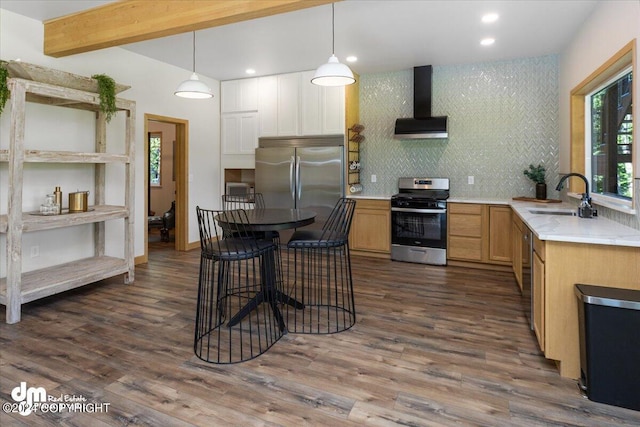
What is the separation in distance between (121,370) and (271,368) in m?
0.87

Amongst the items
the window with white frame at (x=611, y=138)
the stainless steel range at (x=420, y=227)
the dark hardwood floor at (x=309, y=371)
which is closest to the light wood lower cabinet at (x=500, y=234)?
the stainless steel range at (x=420, y=227)

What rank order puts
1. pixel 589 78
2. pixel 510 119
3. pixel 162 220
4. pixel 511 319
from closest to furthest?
pixel 511 319 → pixel 589 78 → pixel 510 119 → pixel 162 220

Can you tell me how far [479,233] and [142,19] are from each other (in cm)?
412

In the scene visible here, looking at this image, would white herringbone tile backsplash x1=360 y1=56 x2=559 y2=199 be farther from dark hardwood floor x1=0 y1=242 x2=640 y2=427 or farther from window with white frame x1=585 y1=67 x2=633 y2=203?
dark hardwood floor x1=0 y1=242 x2=640 y2=427

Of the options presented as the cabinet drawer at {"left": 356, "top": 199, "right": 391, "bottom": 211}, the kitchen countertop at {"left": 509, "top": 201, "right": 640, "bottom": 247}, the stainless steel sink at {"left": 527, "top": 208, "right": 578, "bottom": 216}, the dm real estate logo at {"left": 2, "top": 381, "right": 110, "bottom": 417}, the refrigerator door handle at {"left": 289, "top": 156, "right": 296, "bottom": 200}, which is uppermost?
the refrigerator door handle at {"left": 289, "top": 156, "right": 296, "bottom": 200}

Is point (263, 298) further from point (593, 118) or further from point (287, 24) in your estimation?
point (593, 118)

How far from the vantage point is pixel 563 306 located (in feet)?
6.97

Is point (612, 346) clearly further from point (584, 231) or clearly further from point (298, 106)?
point (298, 106)

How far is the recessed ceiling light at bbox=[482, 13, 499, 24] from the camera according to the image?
137 inches

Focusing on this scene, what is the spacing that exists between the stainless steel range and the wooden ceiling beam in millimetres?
2785

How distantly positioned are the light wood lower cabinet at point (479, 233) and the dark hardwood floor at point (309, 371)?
1.17 meters

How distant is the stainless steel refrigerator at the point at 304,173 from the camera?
207 inches

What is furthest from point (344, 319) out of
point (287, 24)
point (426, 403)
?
point (287, 24)

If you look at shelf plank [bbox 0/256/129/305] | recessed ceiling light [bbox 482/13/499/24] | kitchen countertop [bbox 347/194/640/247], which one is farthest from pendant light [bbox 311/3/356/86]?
shelf plank [bbox 0/256/129/305]
